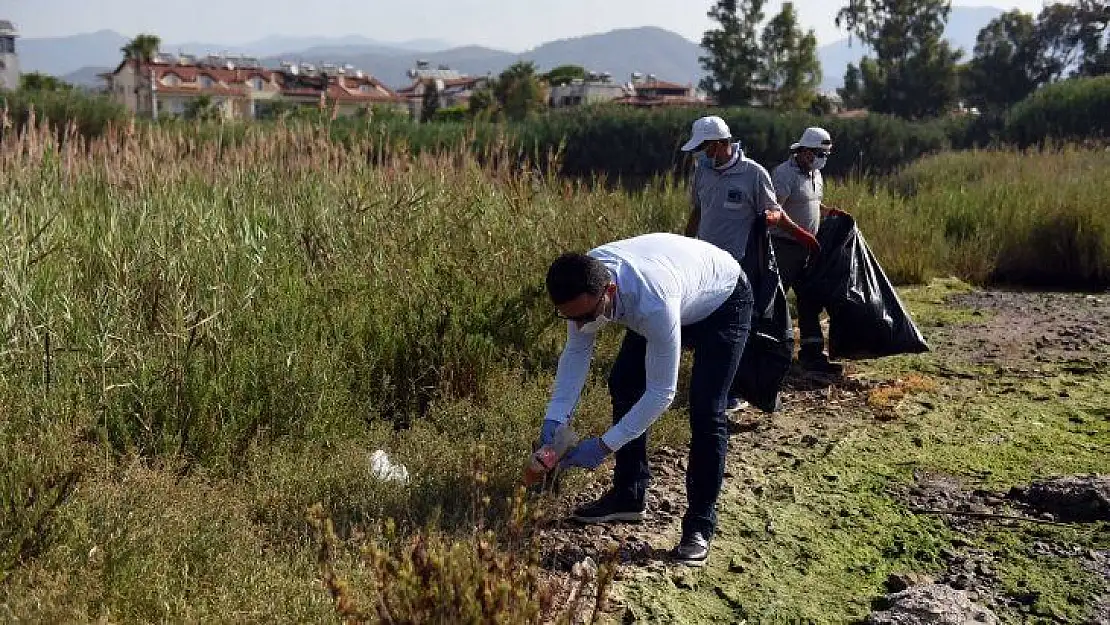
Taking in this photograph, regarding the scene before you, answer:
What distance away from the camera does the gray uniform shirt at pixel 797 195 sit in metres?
5.59

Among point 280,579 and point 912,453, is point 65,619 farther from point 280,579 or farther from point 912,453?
point 912,453

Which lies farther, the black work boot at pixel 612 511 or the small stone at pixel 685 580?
the black work boot at pixel 612 511

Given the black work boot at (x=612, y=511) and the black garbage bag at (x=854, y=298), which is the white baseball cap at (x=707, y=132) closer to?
the black garbage bag at (x=854, y=298)

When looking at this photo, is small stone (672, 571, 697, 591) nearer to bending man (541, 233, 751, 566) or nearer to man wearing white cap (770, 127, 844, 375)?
bending man (541, 233, 751, 566)

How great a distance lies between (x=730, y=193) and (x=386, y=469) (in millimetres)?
2329

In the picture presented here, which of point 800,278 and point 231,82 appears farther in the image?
point 231,82

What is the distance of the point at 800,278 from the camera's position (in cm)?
580

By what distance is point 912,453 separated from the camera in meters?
4.64

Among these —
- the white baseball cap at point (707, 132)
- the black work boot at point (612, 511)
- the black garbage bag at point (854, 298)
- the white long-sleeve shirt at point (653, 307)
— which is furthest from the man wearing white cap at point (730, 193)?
the black work boot at point (612, 511)

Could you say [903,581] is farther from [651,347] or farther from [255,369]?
[255,369]

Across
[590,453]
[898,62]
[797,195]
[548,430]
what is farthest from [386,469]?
[898,62]

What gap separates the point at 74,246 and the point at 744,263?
3268 mm

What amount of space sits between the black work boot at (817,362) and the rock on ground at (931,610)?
2722 millimetres

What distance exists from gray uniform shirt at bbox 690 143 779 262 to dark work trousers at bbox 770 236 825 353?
0.61m
